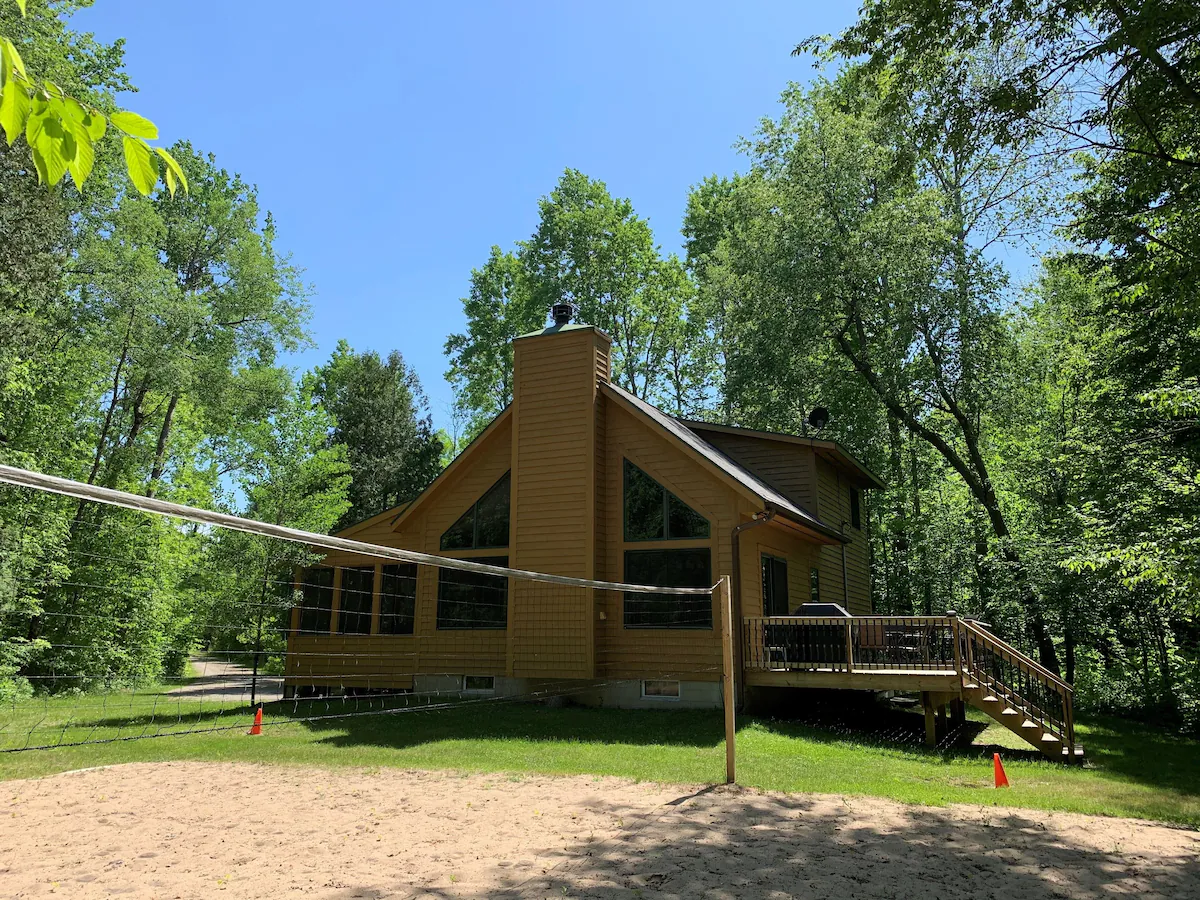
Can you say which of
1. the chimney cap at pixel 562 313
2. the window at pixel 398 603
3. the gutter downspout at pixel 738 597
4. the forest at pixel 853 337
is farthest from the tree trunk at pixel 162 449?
the gutter downspout at pixel 738 597

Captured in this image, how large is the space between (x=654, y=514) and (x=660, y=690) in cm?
315

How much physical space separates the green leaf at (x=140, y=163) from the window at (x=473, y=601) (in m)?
13.3

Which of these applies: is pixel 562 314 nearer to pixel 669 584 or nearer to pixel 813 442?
pixel 669 584

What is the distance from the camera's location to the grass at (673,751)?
845cm

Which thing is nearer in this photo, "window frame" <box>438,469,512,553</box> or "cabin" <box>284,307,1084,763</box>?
"cabin" <box>284,307,1084,763</box>

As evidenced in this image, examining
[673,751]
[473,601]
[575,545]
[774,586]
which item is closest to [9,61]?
[673,751]

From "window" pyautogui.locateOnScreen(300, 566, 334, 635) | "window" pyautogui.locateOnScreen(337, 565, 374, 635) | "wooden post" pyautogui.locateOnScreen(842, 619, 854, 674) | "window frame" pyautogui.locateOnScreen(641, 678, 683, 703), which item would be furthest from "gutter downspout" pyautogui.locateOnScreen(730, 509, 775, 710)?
"window" pyautogui.locateOnScreen(300, 566, 334, 635)

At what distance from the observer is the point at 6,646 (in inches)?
621

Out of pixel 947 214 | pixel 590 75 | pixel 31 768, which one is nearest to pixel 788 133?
pixel 947 214

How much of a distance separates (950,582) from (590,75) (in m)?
17.6

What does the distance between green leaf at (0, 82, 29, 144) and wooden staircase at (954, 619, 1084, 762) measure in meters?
12.2

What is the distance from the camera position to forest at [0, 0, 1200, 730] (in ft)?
33.8

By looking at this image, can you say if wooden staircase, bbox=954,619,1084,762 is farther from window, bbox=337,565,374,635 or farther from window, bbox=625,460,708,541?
window, bbox=337,565,374,635

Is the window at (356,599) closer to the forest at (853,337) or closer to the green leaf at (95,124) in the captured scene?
the forest at (853,337)
